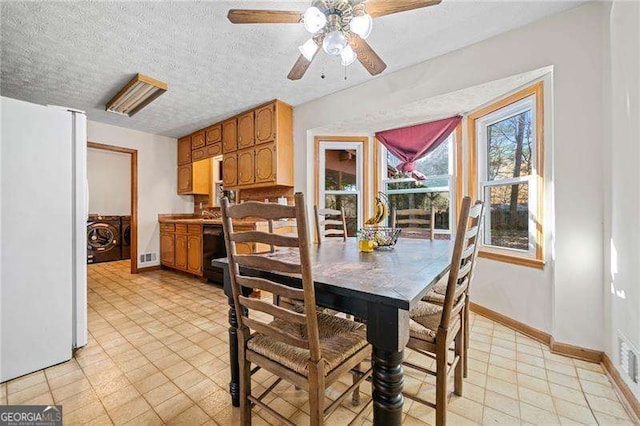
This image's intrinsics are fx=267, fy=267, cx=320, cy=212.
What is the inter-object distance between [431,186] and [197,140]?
12.6ft

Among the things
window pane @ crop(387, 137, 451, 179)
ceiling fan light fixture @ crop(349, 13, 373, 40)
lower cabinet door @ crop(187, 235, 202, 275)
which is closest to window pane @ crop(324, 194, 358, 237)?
window pane @ crop(387, 137, 451, 179)

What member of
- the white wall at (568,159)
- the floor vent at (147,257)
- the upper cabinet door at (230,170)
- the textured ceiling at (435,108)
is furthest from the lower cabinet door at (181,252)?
the white wall at (568,159)

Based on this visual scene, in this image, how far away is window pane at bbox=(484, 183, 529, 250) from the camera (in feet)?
8.04

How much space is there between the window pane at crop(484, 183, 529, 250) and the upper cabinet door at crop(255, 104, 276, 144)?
262 cm

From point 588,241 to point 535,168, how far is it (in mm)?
715

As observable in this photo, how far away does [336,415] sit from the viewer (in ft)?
4.53

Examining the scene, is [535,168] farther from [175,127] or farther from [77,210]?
[175,127]

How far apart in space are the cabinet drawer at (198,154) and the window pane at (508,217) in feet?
13.7

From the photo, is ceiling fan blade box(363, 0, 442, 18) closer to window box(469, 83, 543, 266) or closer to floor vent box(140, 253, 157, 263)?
window box(469, 83, 543, 266)

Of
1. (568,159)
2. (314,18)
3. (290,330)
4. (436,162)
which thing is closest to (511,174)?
(568,159)

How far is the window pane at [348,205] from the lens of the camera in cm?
370

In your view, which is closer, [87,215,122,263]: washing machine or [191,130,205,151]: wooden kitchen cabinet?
[191,130,205,151]: wooden kitchen cabinet

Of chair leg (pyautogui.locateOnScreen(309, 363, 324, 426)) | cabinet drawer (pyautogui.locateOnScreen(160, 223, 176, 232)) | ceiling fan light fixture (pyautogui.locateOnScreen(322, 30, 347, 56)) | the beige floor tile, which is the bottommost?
the beige floor tile

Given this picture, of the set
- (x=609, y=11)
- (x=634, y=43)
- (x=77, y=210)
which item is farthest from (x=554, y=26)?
(x=77, y=210)
